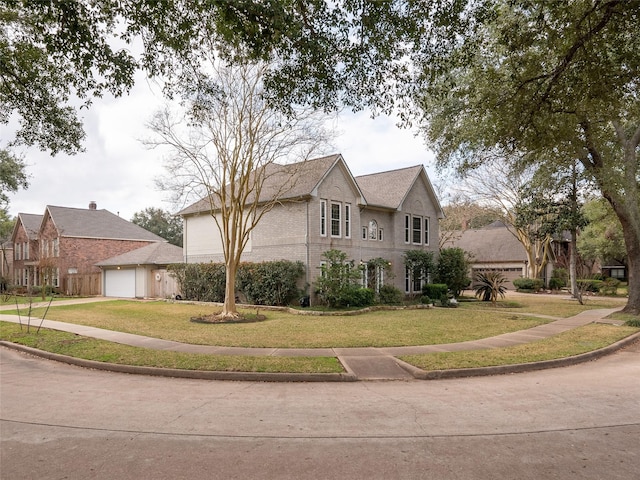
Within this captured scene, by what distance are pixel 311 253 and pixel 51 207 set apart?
2845 centimetres

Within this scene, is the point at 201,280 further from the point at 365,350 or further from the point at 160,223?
the point at 160,223

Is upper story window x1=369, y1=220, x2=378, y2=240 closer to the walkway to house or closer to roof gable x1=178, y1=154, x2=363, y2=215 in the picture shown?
roof gable x1=178, y1=154, x2=363, y2=215

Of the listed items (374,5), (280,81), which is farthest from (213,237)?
(374,5)

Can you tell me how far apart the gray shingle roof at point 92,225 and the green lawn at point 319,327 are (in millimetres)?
19471

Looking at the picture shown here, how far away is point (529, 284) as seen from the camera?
36875 millimetres

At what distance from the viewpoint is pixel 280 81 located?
7934 mm

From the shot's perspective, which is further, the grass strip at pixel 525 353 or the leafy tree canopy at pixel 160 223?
the leafy tree canopy at pixel 160 223

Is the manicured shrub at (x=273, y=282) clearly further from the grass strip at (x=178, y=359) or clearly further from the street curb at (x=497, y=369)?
the street curb at (x=497, y=369)

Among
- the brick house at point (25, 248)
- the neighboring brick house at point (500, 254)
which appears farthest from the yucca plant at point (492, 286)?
the brick house at point (25, 248)

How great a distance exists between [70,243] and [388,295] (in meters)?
28.0

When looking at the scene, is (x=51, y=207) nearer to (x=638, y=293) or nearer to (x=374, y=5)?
(x=374, y=5)

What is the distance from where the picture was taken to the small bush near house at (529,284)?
3678cm

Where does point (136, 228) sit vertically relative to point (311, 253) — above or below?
above

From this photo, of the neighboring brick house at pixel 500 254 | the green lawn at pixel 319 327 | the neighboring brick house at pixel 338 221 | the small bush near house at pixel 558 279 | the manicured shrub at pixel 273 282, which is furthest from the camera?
the neighboring brick house at pixel 500 254
